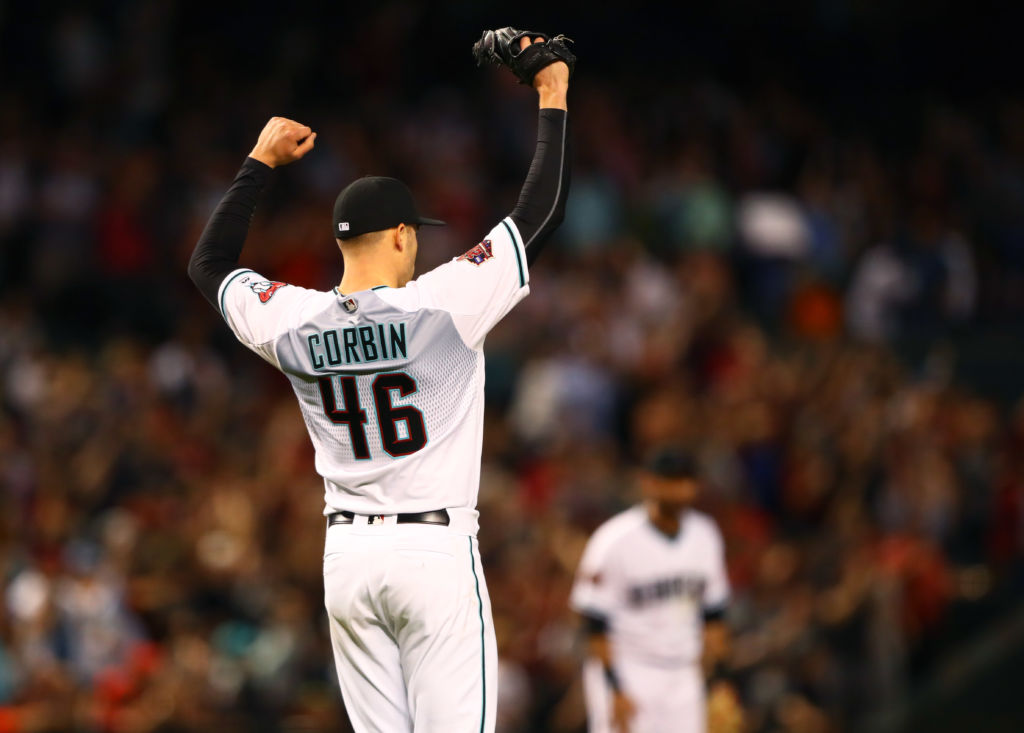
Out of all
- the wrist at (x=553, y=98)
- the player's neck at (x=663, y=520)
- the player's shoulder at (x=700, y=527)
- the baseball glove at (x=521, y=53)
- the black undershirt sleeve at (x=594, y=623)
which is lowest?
the black undershirt sleeve at (x=594, y=623)

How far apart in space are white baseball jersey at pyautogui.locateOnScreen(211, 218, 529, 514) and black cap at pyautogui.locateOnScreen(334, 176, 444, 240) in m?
0.17

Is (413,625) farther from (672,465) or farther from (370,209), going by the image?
(672,465)

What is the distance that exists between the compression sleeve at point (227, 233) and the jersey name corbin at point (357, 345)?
0.43 metres

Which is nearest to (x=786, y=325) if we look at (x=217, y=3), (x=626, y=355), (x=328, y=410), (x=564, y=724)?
(x=626, y=355)

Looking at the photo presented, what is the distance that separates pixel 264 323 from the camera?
4449 mm

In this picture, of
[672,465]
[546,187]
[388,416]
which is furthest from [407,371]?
[672,465]

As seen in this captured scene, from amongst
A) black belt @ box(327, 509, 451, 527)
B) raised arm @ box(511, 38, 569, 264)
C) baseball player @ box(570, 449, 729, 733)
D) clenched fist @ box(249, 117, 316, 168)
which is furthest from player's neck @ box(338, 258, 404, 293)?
baseball player @ box(570, 449, 729, 733)

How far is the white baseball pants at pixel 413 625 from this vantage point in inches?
167

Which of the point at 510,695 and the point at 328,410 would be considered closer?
the point at 328,410

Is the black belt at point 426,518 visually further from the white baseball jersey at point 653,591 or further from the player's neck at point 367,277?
the white baseball jersey at point 653,591

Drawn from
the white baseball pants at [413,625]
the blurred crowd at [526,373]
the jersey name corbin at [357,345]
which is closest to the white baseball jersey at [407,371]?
the jersey name corbin at [357,345]

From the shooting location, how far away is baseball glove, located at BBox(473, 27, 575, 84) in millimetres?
4480

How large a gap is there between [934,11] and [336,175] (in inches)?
280

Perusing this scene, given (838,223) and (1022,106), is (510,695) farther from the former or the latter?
(1022,106)
